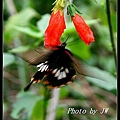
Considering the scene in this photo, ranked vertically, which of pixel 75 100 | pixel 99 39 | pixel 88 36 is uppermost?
pixel 88 36

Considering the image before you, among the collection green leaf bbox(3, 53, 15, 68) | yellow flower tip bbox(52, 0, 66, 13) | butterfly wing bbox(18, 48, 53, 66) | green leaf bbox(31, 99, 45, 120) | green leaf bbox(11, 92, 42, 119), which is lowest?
green leaf bbox(31, 99, 45, 120)

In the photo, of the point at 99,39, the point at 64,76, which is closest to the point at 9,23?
the point at 99,39

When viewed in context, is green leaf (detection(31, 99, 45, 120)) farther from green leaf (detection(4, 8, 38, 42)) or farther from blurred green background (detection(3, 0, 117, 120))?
green leaf (detection(4, 8, 38, 42))

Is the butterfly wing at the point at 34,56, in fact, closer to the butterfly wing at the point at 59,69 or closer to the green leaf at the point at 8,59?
the butterfly wing at the point at 59,69

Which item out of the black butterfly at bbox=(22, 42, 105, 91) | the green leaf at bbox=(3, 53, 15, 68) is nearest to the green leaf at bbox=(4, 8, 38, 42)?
the green leaf at bbox=(3, 53, 15, 68)

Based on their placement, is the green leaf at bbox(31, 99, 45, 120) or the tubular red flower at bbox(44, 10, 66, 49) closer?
the tubular red flower at bbox(44, 10, 66, 49)

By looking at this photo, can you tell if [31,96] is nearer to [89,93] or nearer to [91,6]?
[89,93]
